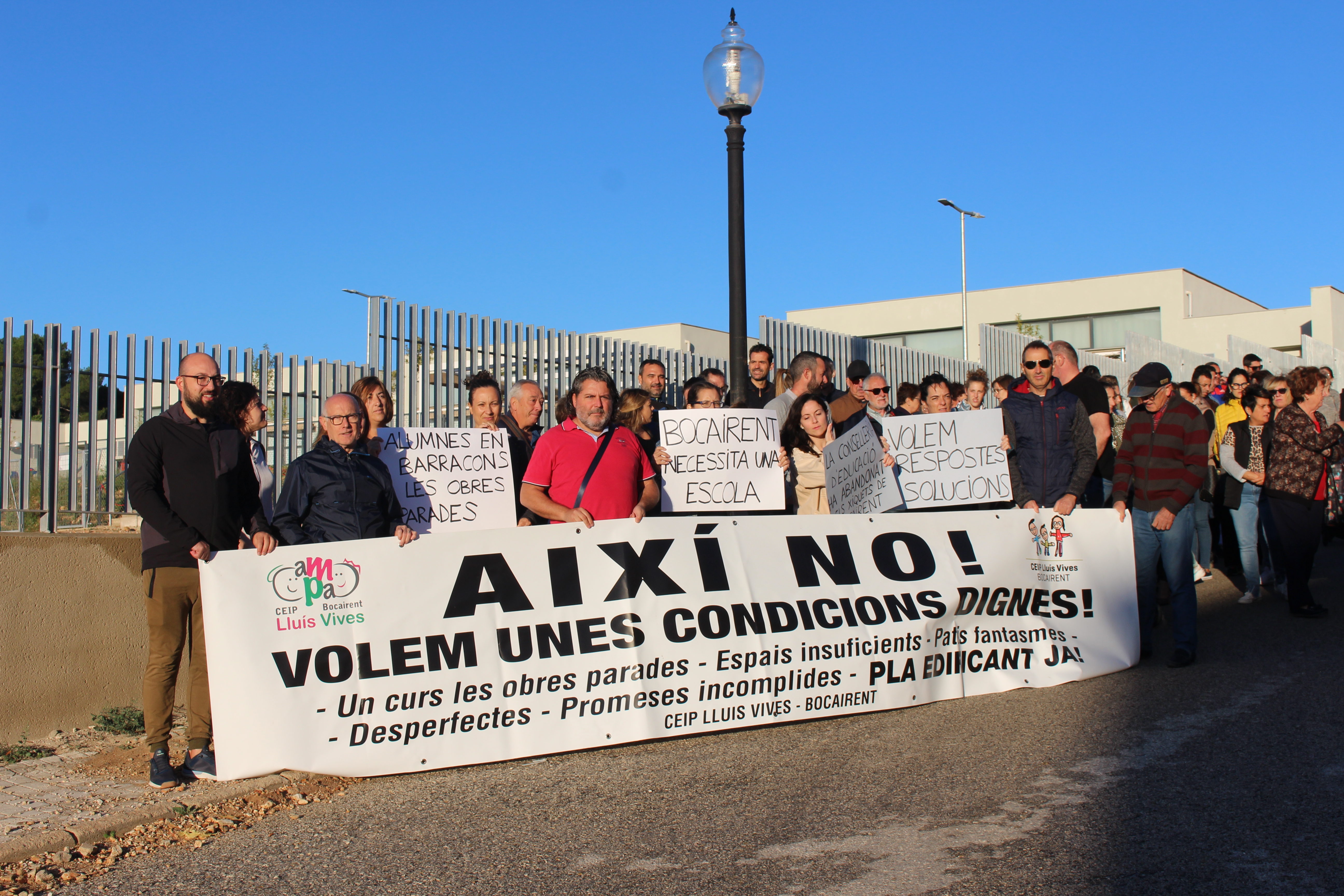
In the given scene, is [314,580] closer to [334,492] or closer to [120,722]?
[334,492]

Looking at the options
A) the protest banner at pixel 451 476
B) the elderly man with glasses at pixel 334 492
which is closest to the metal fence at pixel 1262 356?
the protest banner at pixel 451 476

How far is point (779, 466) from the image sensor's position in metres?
7.68

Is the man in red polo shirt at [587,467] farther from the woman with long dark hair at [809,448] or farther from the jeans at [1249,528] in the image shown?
the jeans at [1249,528]

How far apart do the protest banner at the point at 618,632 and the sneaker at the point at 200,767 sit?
0.90 feet

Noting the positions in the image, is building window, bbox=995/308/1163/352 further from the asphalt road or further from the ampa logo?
the ampa logo

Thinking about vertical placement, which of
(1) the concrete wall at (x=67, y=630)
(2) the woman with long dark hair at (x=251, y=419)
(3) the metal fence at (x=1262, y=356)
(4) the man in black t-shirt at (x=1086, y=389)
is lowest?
(1) the concrete wall at (x=67, y=630)

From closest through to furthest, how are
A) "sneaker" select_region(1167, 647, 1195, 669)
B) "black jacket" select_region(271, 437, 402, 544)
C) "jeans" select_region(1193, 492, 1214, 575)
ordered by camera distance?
"black jacket" select_region(271, 437, 402, 544) → "sneaker" select_region(1167, 647, 1195, 669) → "jeans" select_region(1193, 492, 1214, 575)

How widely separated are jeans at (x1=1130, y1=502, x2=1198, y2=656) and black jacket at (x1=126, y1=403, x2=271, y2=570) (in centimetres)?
575

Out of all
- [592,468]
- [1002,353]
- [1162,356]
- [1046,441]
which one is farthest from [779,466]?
[1162,356]

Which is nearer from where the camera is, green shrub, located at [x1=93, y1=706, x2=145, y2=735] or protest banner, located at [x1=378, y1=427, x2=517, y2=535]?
green shrub, located at [x1=93, y1=706, x2=145, y2=735]

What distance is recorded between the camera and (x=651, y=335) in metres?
47.8

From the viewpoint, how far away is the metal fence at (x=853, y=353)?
15.7 m

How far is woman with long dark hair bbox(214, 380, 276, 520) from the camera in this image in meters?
6.27

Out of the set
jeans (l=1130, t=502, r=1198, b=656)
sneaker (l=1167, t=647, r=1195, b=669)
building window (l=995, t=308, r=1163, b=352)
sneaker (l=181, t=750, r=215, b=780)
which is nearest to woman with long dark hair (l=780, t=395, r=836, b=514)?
jeans (l=1130, t=502, r=1198, b=656)
